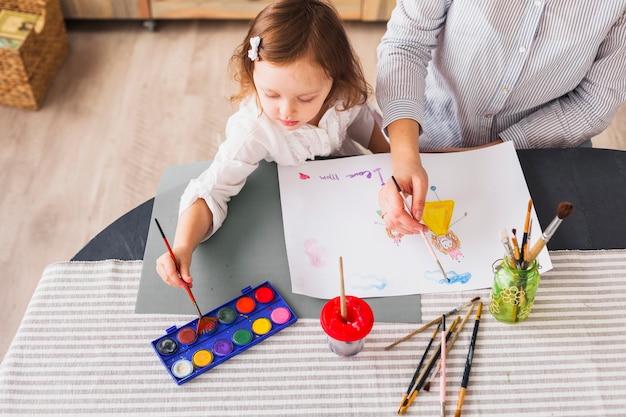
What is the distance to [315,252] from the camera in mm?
1046

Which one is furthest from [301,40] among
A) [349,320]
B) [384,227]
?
[349,320]

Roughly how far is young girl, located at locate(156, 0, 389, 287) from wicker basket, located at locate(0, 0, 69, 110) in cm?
137

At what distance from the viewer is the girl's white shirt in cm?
108

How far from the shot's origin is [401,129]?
1163mm

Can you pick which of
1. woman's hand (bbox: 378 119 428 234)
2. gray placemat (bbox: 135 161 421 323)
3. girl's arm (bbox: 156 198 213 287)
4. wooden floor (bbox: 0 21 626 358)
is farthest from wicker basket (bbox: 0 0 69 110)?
woman's hand (bbox: 378 119 428 234)

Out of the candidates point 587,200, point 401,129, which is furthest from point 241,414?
point 587,200

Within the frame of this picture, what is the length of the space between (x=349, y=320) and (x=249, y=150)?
15.1 inches

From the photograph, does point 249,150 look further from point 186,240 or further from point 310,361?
point 310,361

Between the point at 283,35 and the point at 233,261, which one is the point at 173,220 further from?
the point at 283,35

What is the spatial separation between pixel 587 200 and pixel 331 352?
0.53 metres

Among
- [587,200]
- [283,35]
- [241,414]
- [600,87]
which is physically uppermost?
[283,35]

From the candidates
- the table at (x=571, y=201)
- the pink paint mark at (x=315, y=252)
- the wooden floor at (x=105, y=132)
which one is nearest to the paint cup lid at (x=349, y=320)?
the pink paint mark at (x=315, y=252)

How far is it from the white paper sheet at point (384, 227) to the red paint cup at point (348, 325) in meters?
0.09

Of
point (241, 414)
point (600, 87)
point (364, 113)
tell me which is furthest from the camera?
point (364, 113)
